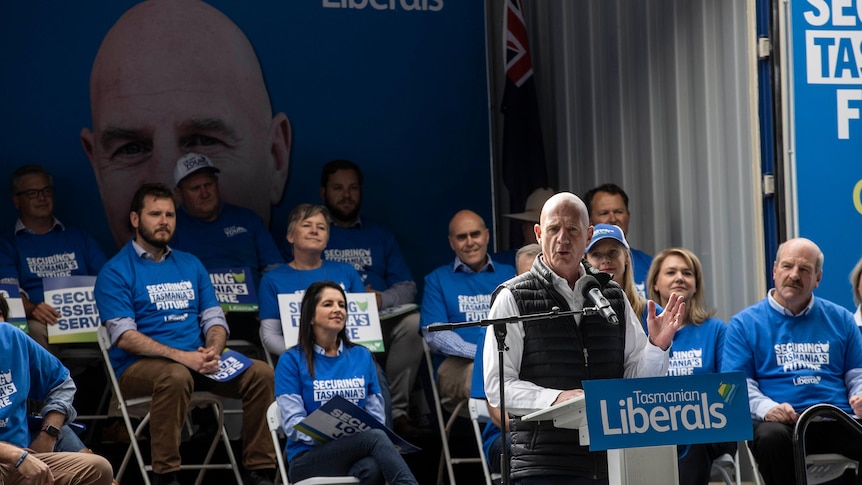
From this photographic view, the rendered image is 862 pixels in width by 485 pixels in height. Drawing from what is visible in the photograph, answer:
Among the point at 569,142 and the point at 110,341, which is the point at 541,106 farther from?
the point at 110,341

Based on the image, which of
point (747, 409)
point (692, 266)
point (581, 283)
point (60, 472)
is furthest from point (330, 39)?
point (747, 409)

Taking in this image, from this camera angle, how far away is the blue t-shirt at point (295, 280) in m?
6.71

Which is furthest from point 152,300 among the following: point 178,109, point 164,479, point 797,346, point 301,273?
point 797,346

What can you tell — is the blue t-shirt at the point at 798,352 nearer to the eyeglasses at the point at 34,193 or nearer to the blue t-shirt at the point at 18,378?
the blue t-shirt at the point at 18,378

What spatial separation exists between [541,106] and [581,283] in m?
5.15

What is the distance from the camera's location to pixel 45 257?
→ 23.2ft

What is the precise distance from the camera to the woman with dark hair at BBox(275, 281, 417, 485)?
5453 mm

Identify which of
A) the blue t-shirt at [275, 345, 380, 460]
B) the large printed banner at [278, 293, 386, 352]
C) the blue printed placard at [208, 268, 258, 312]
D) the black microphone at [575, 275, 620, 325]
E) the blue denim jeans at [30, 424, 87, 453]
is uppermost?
the black microphone at [575, 275, 620, 325]

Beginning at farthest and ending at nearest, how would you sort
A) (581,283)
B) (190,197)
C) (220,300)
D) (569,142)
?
1. (569,142)
2. (190,197)
3. (220,300)
4. (581,283)

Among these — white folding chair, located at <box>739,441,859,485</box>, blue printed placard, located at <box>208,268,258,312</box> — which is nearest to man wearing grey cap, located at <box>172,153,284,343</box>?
blue printed placard, located at <box>208,268,258,312</box>

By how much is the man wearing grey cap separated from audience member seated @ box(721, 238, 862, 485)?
3115 mm

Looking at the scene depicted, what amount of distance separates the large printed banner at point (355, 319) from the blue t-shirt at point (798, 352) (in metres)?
1.95

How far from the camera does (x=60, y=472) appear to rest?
4.80 meters

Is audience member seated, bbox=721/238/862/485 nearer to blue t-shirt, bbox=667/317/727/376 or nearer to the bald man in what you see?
blue t-shirt, bbox=667/317/727/376
